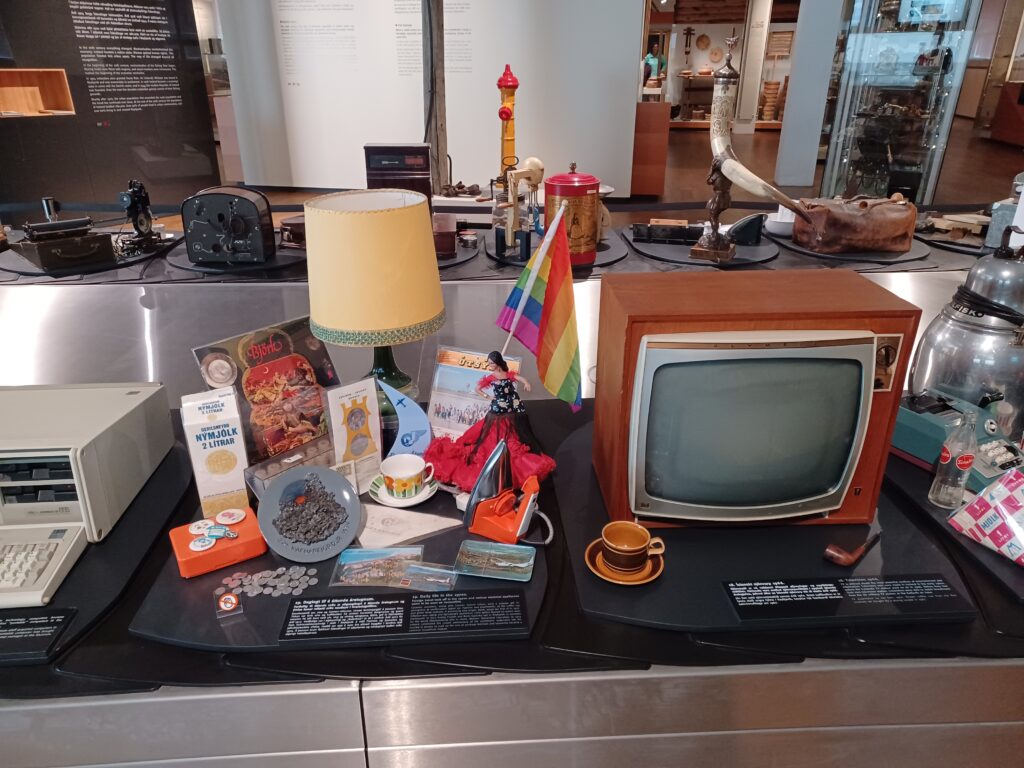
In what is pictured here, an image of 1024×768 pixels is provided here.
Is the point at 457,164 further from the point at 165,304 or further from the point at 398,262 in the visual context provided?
the point at 398,262

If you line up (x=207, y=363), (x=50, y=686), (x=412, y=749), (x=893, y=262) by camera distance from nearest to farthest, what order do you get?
(x=50, y=686)
(x=412, y=749)
(x=207, y=363)
(x=893, y=262)

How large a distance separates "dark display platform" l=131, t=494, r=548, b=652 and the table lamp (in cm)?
43

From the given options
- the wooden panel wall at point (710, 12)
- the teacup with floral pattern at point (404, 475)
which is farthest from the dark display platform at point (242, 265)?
the wooden panel wall at point (710, 12)

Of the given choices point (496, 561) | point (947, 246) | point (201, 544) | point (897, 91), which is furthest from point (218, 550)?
point (897, 91)

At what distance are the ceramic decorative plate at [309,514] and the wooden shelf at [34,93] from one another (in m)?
4.79

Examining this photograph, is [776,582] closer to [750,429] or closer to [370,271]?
[750,429]

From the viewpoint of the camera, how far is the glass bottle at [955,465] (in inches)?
47.2

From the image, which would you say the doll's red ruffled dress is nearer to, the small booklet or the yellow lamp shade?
the small booklet

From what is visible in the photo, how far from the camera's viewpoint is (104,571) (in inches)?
42.6

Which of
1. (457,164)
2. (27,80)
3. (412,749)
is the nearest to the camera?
(412,749)

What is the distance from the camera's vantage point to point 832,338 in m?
1.04

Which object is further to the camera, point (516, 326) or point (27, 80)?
Answer: point (27, 80)

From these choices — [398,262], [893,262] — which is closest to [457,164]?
[893,262]

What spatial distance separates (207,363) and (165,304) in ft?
4.83
